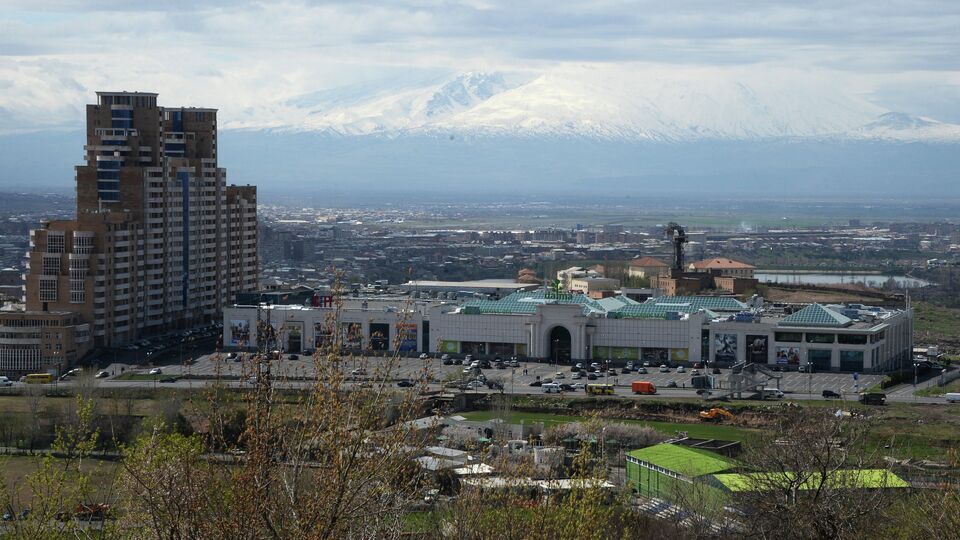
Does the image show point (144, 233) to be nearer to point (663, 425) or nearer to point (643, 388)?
point (643, 388)

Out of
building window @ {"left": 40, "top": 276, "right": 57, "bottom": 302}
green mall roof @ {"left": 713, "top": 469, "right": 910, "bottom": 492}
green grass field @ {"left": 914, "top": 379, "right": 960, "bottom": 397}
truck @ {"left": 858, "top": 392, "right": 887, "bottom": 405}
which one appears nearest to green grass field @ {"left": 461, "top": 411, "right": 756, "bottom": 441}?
truck @ {"left": 858, "top": 392, "right": 887, "bottom": 405}

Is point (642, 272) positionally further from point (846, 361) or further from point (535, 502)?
point (535, 502)

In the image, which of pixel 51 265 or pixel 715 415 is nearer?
pixel 715 415

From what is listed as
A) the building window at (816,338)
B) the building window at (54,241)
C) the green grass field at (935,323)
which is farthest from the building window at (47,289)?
the green grass field at (935,323)

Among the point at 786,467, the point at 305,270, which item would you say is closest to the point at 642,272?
the point at 305,270

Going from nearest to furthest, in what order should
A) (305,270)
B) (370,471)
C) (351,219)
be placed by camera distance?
(370,471) → (305,270) → (351,219)

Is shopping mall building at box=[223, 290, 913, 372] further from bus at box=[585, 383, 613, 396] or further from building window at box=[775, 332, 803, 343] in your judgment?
bus at box=[585, 383, 613, 396]

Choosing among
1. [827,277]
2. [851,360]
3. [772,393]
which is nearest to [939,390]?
[851,360]
